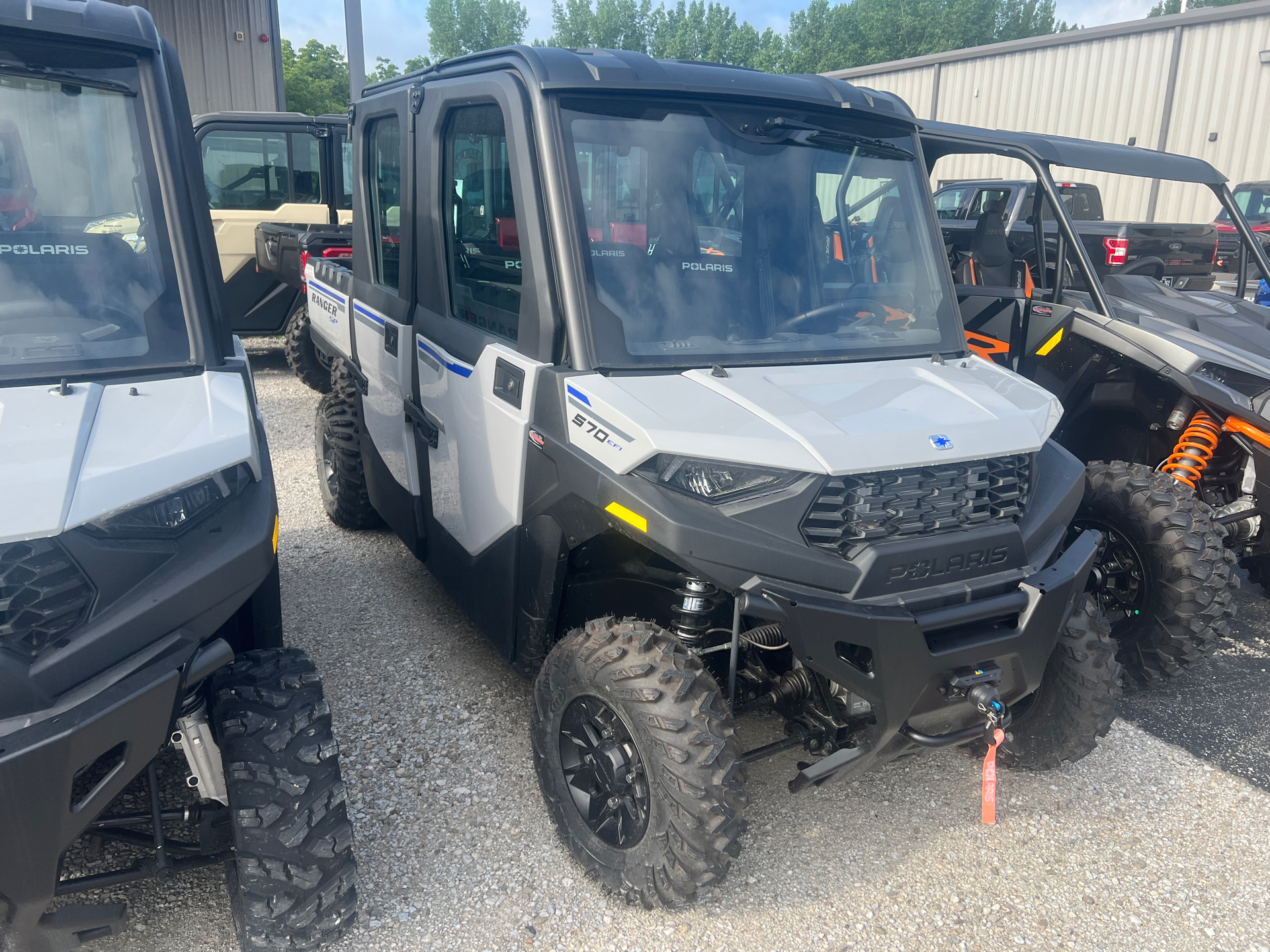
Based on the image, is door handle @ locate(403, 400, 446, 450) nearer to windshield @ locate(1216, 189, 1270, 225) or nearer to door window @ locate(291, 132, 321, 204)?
door window @ locate(291, 132, 321, 204)

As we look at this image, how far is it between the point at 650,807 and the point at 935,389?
139 cm

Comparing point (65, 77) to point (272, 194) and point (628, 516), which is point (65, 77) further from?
point (272, 194)

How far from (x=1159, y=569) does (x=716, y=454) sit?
91.6 inches

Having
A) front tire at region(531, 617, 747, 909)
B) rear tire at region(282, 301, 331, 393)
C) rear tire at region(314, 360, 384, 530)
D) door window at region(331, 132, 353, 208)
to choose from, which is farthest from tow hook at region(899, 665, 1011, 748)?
door window at region(331, 132, 353, 208)

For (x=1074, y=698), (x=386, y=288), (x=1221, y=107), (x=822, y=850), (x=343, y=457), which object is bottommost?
(x=822, y=850)

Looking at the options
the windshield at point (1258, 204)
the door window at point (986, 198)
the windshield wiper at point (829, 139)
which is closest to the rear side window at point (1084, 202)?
the door window at point (986, 198)

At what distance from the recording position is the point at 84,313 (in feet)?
7.97

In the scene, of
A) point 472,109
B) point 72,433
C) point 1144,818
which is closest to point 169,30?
point 472,109

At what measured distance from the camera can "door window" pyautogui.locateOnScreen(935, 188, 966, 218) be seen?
10.5 m

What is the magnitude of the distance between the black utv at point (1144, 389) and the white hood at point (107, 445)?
9.73 ft

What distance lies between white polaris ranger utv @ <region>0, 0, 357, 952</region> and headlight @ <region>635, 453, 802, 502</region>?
3.01 ft

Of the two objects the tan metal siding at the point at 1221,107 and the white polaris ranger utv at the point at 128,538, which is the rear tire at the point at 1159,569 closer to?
the white polaris ranger utv at the point at 128,538

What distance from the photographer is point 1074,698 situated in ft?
9.25

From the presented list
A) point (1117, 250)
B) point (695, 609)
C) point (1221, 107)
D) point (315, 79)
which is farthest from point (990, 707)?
point (315, 79)
